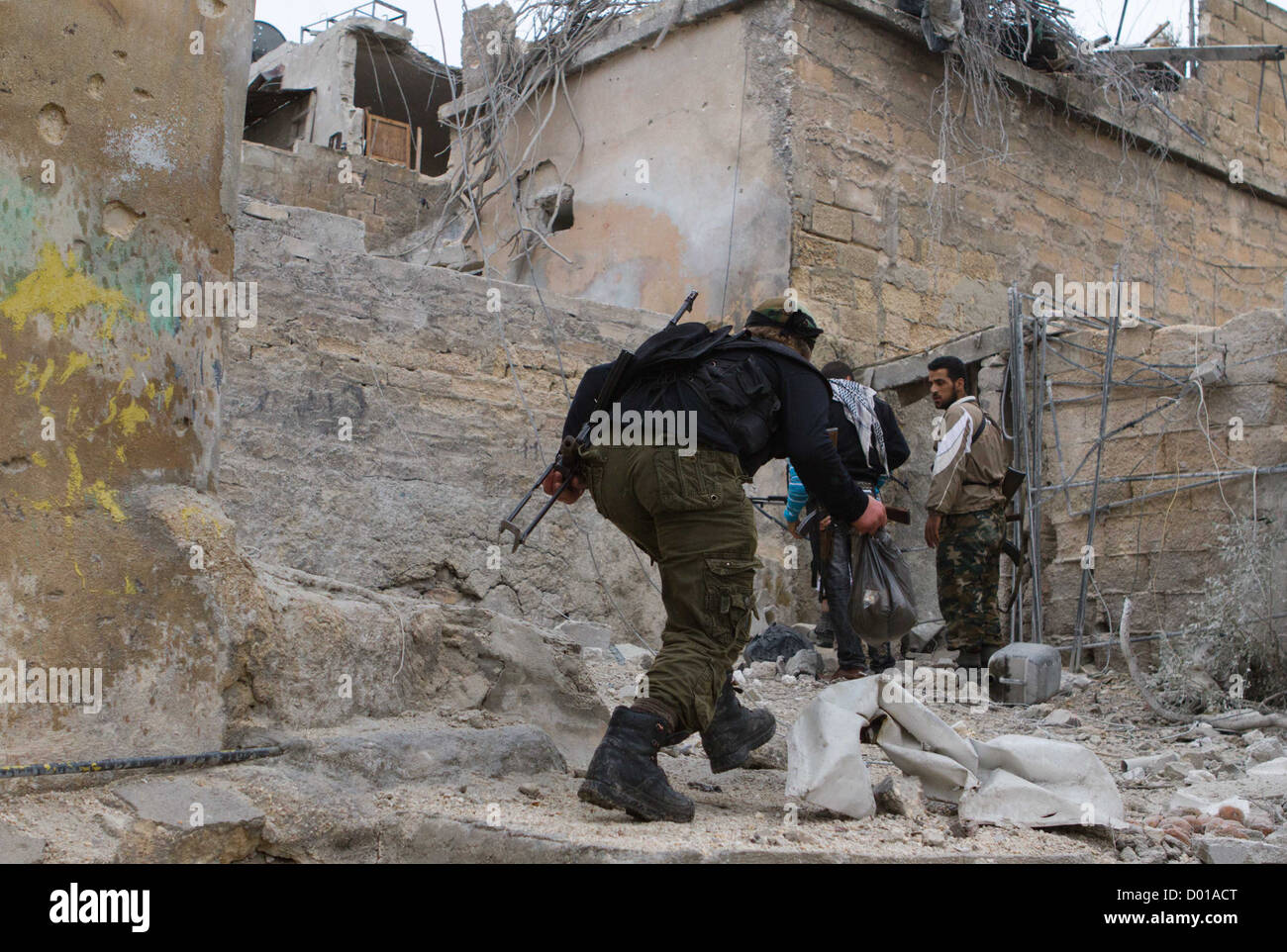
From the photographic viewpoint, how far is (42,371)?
9.70 feet

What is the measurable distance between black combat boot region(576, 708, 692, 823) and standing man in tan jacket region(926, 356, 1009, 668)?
3522 millimetres

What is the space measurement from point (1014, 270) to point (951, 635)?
12.5 ft

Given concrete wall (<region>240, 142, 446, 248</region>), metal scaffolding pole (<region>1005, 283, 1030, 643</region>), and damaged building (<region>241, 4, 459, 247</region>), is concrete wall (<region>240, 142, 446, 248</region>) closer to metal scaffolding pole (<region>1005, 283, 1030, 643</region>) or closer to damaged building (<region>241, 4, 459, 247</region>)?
damaged building (<region>241, 4, 459, 247</region>)

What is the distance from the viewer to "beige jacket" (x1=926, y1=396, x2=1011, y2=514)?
6.29 m

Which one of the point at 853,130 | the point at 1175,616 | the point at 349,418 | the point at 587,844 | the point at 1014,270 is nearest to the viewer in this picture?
the point at 587,844

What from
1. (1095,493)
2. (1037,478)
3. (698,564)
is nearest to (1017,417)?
(1037,478)

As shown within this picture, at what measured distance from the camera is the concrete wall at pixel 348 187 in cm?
1328

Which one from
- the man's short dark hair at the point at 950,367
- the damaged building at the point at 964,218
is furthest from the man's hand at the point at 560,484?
the damaged building at the point at 964,218

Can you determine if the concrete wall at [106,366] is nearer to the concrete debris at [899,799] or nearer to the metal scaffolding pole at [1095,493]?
the concrete debris at [899,799]

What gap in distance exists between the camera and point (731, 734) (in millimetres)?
3529

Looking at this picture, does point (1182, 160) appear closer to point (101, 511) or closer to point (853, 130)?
point (853, 130)

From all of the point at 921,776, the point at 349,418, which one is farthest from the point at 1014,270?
the point at 921,776

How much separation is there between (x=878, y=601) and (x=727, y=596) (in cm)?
102

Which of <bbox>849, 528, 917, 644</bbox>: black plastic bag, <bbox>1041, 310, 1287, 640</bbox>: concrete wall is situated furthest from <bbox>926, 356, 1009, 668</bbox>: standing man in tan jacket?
<bbox>849, 528, 917, 644</bbox>: black plastic bag
